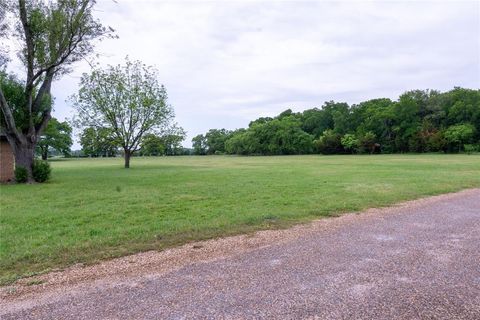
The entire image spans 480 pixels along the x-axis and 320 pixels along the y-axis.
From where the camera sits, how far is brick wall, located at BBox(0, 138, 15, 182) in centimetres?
1679

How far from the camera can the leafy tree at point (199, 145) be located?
103 metres

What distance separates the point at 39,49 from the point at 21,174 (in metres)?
5.63

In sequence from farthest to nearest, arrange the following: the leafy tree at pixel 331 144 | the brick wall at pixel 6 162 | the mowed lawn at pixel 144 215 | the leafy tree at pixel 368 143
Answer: the leafy tree at pixel 331 144 → the leafy tree at pixel 368 143 → the brick wall at pixel 6 162 → the mowed lawn at pixel 144 215

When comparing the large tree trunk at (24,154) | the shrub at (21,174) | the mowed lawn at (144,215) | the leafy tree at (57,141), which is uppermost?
the leafy tree at (57,141)

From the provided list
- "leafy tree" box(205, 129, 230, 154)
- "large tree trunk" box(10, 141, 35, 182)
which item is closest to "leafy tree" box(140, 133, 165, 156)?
"large tree trunk" box(10, 141, 35, 182)

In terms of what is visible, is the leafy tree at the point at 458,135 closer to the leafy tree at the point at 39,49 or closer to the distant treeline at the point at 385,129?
the distant treeline at the point at 385,129

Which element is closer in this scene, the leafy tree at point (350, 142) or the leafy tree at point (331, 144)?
the leafy tree at point (350, 142)

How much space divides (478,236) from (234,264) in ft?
13.2

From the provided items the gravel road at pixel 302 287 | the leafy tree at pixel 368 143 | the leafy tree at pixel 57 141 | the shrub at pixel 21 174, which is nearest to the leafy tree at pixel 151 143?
the shrub at pixel 21 174

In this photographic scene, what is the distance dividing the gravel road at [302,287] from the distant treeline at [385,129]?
2499 inches

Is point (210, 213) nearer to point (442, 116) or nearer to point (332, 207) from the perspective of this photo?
point (332, 207)

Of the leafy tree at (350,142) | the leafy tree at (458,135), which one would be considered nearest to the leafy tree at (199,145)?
the leafy tree at (350,142)

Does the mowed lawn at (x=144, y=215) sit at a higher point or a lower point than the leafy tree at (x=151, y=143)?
lower

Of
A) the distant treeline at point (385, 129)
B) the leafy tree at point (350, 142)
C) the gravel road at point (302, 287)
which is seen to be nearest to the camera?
the gravel road at point (302, 287)
